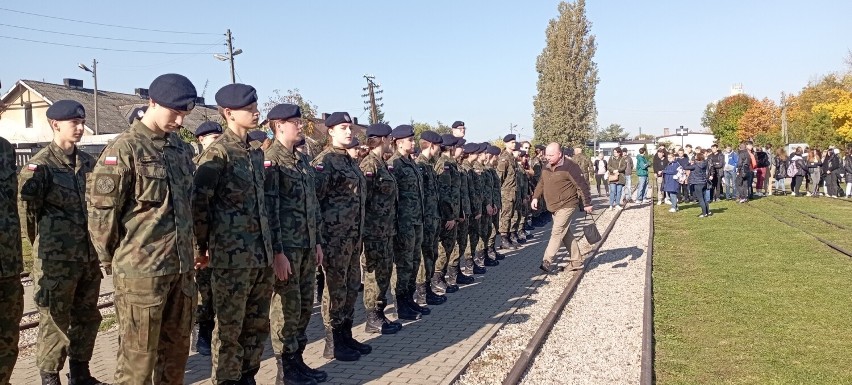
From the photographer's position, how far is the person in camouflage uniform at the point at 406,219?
728 centimetres

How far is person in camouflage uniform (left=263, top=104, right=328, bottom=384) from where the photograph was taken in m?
4.96

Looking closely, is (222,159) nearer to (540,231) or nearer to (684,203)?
(540,231)

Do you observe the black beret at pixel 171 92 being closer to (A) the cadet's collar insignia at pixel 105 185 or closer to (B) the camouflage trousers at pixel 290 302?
(A) the cadet's collar insignia at pixel 105 185

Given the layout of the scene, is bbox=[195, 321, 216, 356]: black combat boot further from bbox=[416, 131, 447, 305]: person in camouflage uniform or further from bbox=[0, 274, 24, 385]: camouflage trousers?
bbox=[416, 131, 447, 305]: person in camouflage uniform

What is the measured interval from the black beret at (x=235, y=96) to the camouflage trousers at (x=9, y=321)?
1.60 metres

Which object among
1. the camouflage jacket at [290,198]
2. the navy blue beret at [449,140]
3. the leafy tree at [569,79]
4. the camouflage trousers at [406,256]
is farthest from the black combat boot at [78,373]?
the leafy tree at [569,79]

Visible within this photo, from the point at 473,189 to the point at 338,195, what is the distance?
14.9 ft

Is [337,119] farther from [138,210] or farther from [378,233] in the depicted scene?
[138,210]

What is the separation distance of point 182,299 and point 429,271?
15.9 ft

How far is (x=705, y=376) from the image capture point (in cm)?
531

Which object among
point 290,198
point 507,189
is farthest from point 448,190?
point 290,198

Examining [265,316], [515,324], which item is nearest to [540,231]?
[515,324]

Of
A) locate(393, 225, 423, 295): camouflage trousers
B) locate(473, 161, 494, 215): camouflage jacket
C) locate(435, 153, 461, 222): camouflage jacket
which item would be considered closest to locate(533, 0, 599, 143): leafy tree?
locate(473, 161, 494, 215): camouflage jacket

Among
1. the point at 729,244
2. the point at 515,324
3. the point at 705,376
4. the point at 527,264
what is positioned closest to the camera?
the point at 705,376
